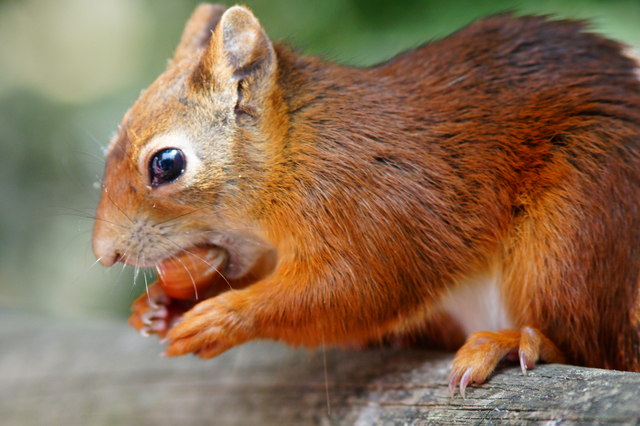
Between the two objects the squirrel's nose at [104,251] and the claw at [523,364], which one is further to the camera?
the squirrel's nose at [104,251]

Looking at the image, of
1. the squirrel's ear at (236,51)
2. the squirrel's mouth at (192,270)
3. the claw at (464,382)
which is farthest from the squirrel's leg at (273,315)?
the squirrel's ear at (236,51)

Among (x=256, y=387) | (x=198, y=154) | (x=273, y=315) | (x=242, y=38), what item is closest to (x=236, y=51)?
(x=242, y=38)

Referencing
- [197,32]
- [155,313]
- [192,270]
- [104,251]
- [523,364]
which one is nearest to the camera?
[523,364]

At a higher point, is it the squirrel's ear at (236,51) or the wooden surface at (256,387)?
the squirrel's ear at (236,51)

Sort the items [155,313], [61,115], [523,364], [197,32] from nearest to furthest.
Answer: [523,364]
[155,313]
[197,32]
[61,115]

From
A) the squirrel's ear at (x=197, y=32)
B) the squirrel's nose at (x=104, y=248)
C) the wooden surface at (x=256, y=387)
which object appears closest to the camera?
the wooden surface at (x=256, y=387)

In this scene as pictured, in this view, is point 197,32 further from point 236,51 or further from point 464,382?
point 464,382

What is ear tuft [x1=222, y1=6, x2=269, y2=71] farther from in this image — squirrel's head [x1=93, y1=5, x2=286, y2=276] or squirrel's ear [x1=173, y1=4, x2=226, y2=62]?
squirrel's ear [x1=173, y1=4, x2=226, y2=62]

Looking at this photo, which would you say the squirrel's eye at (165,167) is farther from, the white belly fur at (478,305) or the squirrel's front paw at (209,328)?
the white belly fur at (478,305)
